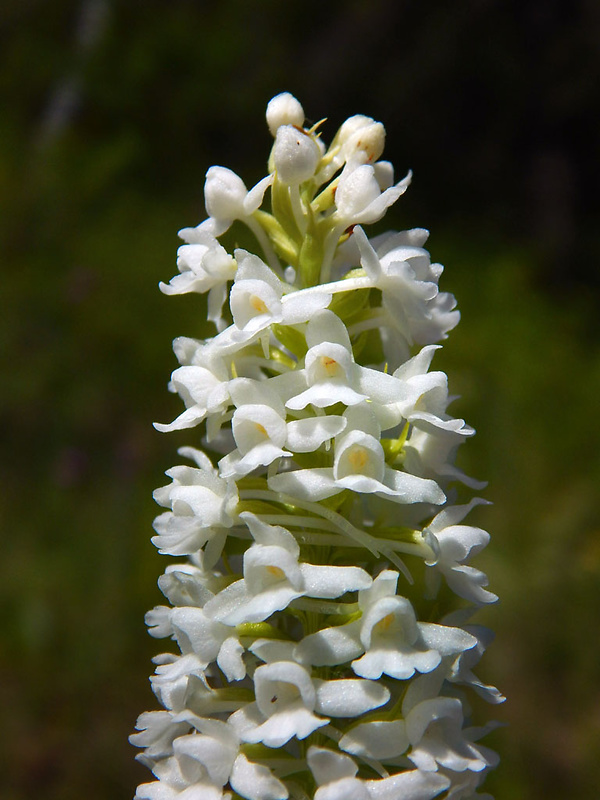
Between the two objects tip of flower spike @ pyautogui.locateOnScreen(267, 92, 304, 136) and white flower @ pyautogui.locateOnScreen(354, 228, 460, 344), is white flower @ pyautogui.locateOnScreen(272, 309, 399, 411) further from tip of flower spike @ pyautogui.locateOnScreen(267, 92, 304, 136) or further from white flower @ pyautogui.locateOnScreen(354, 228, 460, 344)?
tip of flower spike @ pyautogui.locateOnScreen(267, 92, 304, 136)

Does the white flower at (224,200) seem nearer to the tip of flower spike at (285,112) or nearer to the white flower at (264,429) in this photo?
the tip of flower spike at (285,112)

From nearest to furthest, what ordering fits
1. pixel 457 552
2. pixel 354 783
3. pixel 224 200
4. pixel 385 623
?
pixel 354 783, pixel 385 623, pixel 457 552, pixel 224 200

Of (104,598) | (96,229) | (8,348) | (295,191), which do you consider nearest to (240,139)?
(96,229)

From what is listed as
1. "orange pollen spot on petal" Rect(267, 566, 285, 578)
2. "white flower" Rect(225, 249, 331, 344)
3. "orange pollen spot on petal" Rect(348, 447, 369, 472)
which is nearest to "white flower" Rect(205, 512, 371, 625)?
"orange pollen spot on petal" Rect(267, 566, 285, 578)

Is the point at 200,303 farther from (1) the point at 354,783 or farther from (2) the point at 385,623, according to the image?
(1) the point at 354,783

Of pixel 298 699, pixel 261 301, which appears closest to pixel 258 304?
pixel 261 301

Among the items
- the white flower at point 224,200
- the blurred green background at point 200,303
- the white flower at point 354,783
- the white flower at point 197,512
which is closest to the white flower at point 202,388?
the white flower at point 197,512
